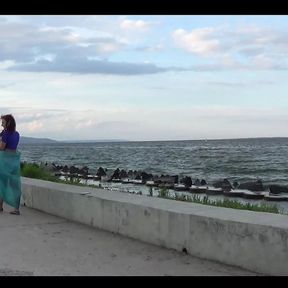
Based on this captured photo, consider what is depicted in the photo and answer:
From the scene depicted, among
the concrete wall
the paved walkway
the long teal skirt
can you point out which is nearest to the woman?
the long teal skirt

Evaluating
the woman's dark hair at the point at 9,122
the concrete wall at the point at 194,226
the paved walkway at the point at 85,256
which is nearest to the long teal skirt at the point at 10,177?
the woman's dark hair at the point at 9,122

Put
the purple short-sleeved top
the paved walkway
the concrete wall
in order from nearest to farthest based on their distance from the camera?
1. the concrete wall
2. the paved walkway
3. the purple short-sleeved top

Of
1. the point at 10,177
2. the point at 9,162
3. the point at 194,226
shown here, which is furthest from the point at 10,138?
the point at 194,226

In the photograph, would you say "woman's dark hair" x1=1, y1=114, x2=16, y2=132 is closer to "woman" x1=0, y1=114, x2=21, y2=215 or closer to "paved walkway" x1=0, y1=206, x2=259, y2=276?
"woman" x1=0, y1=114, x2=21, y2=215

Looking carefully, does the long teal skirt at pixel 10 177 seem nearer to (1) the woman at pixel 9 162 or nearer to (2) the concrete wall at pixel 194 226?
(1) the woman at pixel 9 162

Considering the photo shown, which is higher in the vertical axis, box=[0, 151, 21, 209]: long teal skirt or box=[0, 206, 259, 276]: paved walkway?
box=[0, 151, 21, 209]: long teal skirt

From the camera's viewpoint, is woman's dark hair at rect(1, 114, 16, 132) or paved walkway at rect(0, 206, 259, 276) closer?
paved walkway at rect(0, 206, 259, 276)

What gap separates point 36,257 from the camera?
662 cm

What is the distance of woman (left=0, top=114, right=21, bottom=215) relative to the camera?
947cm

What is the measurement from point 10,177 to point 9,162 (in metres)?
0.28
